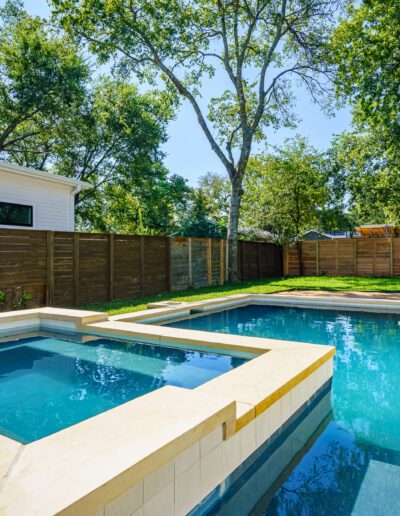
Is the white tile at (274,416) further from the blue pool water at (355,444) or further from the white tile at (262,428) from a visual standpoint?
the blue pool water at (355,444)

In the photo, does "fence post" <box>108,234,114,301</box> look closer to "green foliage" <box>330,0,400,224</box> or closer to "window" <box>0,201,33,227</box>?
"window" <box>0,201,33,227</box>

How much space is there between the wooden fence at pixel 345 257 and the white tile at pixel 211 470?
56.1 ft

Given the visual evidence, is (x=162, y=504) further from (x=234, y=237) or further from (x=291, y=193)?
(x=291, y=193)

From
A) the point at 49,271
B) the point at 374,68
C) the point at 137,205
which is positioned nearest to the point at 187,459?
the point at 49,271

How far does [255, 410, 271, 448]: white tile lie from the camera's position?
2634mm

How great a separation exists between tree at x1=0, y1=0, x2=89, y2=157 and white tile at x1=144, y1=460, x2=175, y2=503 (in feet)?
52.8

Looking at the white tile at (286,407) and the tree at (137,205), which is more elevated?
the tree at (137,205)

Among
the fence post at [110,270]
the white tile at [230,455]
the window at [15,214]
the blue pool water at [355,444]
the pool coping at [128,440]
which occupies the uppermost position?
the window at [15,214]

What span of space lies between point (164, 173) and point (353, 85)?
10095 mm

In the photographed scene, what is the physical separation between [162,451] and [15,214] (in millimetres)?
9680

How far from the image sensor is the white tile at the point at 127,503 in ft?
4.99

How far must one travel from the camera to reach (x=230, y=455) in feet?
7.67

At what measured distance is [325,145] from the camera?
19859mm

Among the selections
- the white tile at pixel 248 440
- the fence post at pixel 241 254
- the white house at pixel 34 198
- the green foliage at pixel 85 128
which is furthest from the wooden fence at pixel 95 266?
the white tile at pixel 248 440
